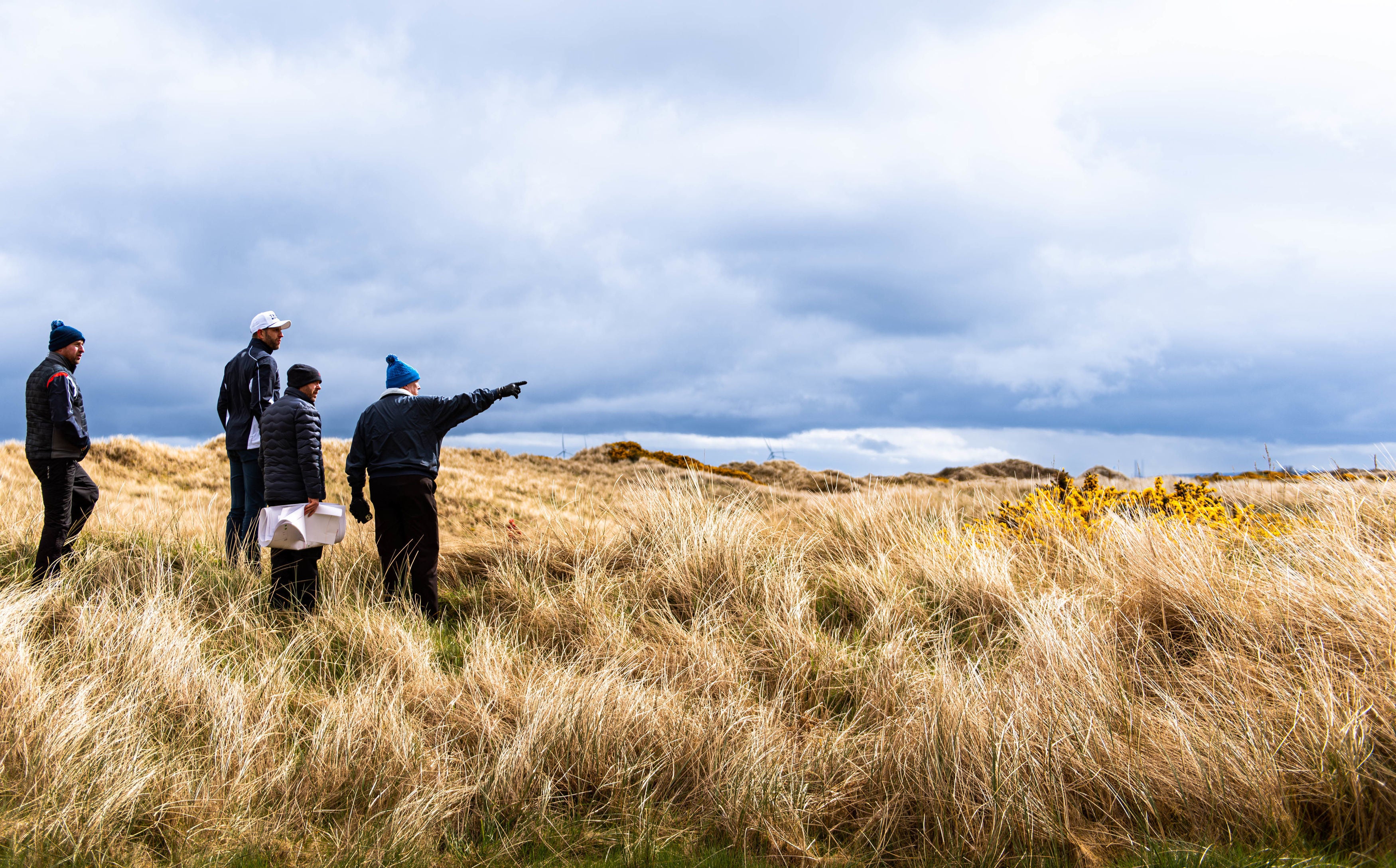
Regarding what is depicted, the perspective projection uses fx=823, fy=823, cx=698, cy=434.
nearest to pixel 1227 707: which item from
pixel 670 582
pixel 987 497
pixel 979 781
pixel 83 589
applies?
pixel 979 781

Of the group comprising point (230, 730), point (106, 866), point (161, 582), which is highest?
point (161, 582)

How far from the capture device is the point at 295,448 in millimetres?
6672

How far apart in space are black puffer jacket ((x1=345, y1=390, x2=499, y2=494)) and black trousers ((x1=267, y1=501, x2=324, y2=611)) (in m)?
0.72

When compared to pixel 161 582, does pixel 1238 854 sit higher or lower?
lower

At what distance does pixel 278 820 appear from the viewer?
3.89 m

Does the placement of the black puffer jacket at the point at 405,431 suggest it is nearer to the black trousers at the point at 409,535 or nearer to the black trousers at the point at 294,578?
the black trousers at the point at 409,535

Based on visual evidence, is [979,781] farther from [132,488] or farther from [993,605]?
[132,488]

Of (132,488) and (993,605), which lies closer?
(993,605)

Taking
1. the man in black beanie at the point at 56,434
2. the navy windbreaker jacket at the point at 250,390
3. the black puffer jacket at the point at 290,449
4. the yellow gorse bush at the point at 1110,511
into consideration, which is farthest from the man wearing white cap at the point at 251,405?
the yellow gorse bush at the point at 1110,511

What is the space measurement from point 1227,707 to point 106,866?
5.26 m

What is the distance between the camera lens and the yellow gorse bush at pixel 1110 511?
315 inches

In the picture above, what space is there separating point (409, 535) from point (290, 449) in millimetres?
1181

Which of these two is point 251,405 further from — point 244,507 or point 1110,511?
point 1110,511

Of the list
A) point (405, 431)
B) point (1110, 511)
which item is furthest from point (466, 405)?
point (1110, 511)
